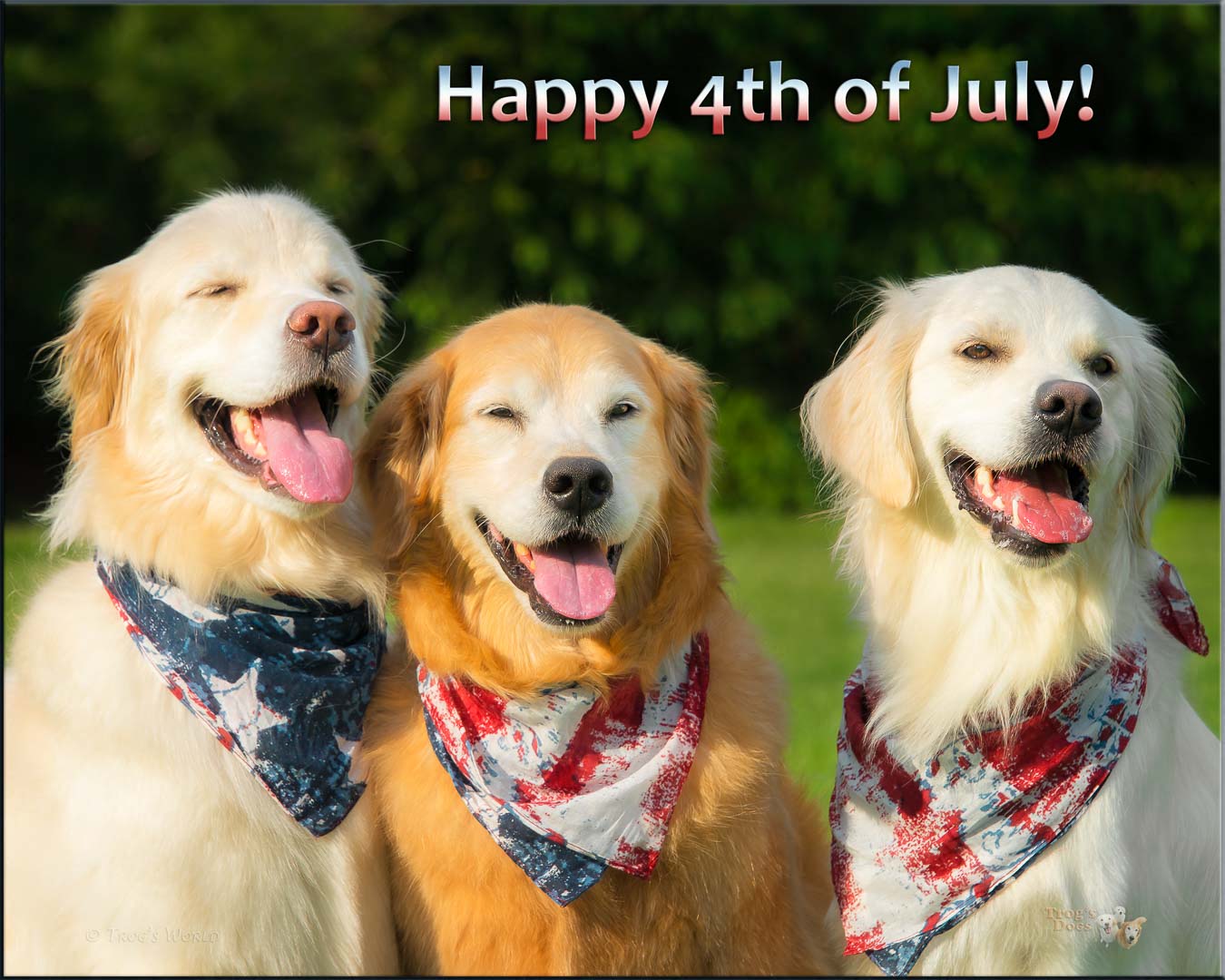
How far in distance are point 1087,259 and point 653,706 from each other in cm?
1374

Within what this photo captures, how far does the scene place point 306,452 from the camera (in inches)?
132

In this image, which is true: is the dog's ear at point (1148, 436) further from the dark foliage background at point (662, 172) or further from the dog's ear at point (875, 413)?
the dark foliage background at point (662, 172)

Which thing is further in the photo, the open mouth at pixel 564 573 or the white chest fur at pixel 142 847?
the open mouth at pixel 564 573

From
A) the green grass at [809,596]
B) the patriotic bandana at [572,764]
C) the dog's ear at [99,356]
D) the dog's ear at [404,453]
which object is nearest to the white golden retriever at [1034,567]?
the green grass at [809,596]

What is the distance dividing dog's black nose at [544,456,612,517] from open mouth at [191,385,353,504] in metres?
0.52

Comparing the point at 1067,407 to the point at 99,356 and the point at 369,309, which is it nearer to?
the point at 369,309

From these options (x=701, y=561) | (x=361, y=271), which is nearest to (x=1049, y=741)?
(x=701, y=561)

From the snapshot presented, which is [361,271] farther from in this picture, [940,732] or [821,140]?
[821,140]

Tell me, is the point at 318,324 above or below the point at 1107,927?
above

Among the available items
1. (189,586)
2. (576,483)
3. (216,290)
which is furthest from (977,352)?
(189,586)

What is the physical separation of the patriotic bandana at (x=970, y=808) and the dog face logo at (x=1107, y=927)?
0.67 ft

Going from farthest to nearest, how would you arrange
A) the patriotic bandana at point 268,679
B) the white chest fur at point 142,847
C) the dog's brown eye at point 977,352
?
the dog's brown eye at point 977,352, the patriotic bandana at point 268,679, the white chest fur at point 142,847

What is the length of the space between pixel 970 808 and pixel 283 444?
1.92 m

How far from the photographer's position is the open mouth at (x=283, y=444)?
3.29 m
